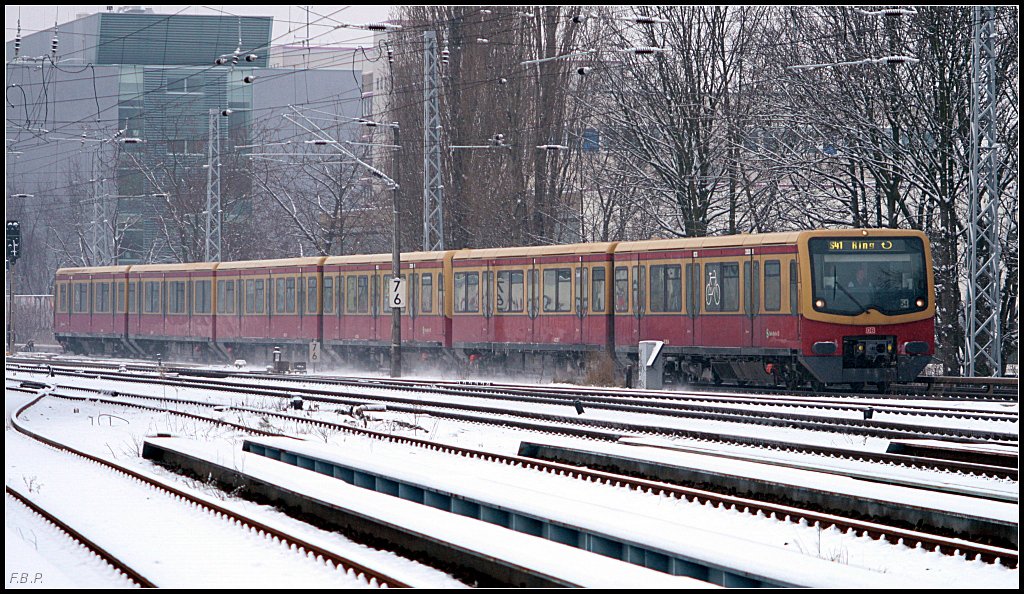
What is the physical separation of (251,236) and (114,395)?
150ft

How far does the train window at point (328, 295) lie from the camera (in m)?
38.2

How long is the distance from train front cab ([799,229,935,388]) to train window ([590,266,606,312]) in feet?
18.9

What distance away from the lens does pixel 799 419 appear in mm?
17438

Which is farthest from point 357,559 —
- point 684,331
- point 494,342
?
point 494,342

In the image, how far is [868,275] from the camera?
79.6ft

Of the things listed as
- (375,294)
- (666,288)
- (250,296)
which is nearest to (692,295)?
(666,288)

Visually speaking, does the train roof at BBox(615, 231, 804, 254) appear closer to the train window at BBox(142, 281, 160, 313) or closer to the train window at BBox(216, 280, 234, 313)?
the train window at BBox(216, 280, 234, 313)

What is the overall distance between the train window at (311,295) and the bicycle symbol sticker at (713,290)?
52.0ft

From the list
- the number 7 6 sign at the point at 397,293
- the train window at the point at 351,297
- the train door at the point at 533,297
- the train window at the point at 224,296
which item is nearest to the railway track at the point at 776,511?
the train door at the point at 533,297

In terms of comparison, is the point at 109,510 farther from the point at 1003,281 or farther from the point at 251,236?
the point at 251,236

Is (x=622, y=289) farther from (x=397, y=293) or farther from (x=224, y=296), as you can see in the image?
(x=224, y=296)

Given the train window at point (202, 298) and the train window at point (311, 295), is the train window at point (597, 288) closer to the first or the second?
the train window at point (311, 295)

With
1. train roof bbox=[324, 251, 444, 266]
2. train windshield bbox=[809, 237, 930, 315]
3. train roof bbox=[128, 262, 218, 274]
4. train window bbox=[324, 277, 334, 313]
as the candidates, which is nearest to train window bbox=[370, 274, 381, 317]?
train roof bbox=[324, 251, 444, 266]

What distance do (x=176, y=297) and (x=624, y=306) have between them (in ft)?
73.7
